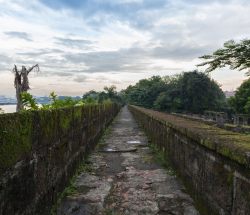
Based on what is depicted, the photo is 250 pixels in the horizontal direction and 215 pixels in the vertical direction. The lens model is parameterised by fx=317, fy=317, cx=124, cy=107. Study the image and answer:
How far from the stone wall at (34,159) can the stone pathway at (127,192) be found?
0.37m

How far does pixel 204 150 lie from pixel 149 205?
1.06m

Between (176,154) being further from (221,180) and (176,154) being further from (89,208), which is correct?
(221,180)

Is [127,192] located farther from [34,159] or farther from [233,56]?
[233,56]

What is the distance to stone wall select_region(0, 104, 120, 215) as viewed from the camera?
2.75 metres

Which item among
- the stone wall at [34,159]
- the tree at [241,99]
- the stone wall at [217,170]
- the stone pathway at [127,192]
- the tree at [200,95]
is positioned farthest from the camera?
the tree at [241,99]

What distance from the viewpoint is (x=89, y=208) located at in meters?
4.05

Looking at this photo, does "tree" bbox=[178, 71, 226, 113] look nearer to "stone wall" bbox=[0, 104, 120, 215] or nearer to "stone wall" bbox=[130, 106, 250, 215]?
"stone wall" bbox=[130, 106, 250, 215]

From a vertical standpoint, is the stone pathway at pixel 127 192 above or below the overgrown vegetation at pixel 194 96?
below

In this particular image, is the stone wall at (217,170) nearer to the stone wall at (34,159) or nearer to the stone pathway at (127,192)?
the stone pathway at (127,192)

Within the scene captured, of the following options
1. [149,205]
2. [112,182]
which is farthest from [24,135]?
[112,182]

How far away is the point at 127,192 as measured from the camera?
15.5ft

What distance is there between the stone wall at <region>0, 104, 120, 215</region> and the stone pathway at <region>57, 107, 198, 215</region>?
368mm

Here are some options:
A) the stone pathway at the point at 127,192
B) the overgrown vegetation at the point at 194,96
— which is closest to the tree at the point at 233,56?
the stone pathway at the point at 127,192

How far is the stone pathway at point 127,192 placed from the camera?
4.01 metres
